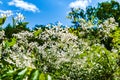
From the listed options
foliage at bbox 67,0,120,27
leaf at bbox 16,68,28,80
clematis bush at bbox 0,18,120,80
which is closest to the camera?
leaf at bbox 16,68,28,80

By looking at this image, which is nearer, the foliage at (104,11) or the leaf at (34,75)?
the leaf at (34,75)

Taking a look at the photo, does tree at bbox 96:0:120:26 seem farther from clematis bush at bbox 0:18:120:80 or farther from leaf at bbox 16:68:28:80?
leaf at bbox 16:68:28:80

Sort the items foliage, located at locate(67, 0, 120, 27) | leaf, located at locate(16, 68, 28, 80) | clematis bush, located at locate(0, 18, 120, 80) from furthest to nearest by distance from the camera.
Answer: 1. foliage, located at locate(67, 0, 120, 27)
2. clematis bush, located at locate(0, 18, 120, 80)
3. leaf, located at locate(16, 68, 28, 80)

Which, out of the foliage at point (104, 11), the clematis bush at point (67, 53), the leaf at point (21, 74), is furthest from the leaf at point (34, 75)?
the foliage at point (104, 11)

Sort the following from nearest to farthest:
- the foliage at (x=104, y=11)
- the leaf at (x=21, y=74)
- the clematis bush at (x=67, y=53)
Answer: the leaf at (x=21, y=74) < the clematis bush at (x=67, y=53) < the foliage at (x=104, y=11)

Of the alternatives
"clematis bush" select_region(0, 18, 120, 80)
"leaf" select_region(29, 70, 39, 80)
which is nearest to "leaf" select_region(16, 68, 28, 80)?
"leaf" select_region(29, 70, 39, 80)

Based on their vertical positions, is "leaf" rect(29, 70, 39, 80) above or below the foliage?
below

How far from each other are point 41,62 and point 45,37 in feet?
2.12

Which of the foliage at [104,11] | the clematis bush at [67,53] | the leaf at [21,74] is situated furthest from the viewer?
the foliage at [104,11]

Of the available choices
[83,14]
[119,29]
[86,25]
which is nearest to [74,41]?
[86,25]

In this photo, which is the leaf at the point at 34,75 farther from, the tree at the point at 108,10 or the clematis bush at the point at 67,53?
the tree at the point at 108,10

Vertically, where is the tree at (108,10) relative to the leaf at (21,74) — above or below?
above

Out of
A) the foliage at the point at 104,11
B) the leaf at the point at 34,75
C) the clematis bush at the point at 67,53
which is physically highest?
the foliage at the point at 104,11

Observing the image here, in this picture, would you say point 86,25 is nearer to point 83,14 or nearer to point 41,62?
point 41,62
